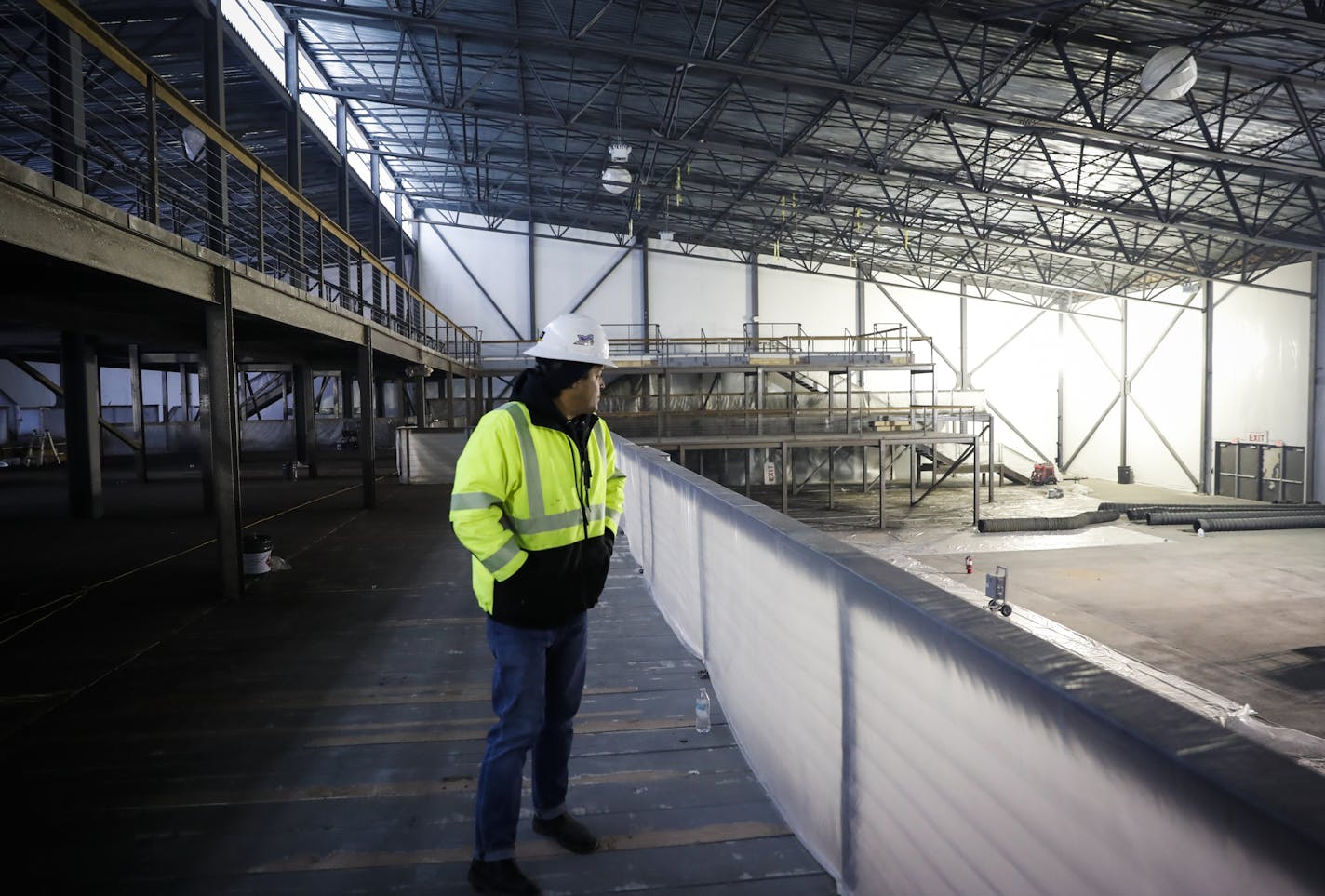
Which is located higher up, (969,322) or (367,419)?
(969,322)

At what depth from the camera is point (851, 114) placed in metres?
16.7

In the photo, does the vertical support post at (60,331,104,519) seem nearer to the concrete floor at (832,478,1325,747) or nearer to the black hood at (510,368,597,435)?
the black hood at (510,368,597,435)

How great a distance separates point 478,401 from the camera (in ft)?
89.6

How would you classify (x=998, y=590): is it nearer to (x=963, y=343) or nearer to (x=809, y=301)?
(x=809, y=301)

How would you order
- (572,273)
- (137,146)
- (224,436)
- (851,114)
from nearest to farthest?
(224,436), (851,114), (137,146), (572,273)

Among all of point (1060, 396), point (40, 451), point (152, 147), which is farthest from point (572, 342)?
point (1060, 396)

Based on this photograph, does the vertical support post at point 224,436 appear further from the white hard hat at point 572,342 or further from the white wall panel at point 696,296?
the white wall panel at point 696,296

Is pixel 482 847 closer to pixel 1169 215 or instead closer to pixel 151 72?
pixel 151 72

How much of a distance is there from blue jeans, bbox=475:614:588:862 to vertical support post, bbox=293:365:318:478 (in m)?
17.2

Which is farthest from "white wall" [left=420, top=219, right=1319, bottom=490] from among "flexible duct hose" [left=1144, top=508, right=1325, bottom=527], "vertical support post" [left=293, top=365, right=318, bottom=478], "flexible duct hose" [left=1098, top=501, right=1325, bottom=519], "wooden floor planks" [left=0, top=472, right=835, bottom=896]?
"wooden floor planks" [left=0, top=472, right=835, bottom=896]

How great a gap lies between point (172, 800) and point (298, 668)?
5.26ft

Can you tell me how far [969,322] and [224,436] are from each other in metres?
33.7

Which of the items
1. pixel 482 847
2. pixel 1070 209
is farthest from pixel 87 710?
pixel 1070 209

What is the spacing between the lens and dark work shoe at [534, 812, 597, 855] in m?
2.72
